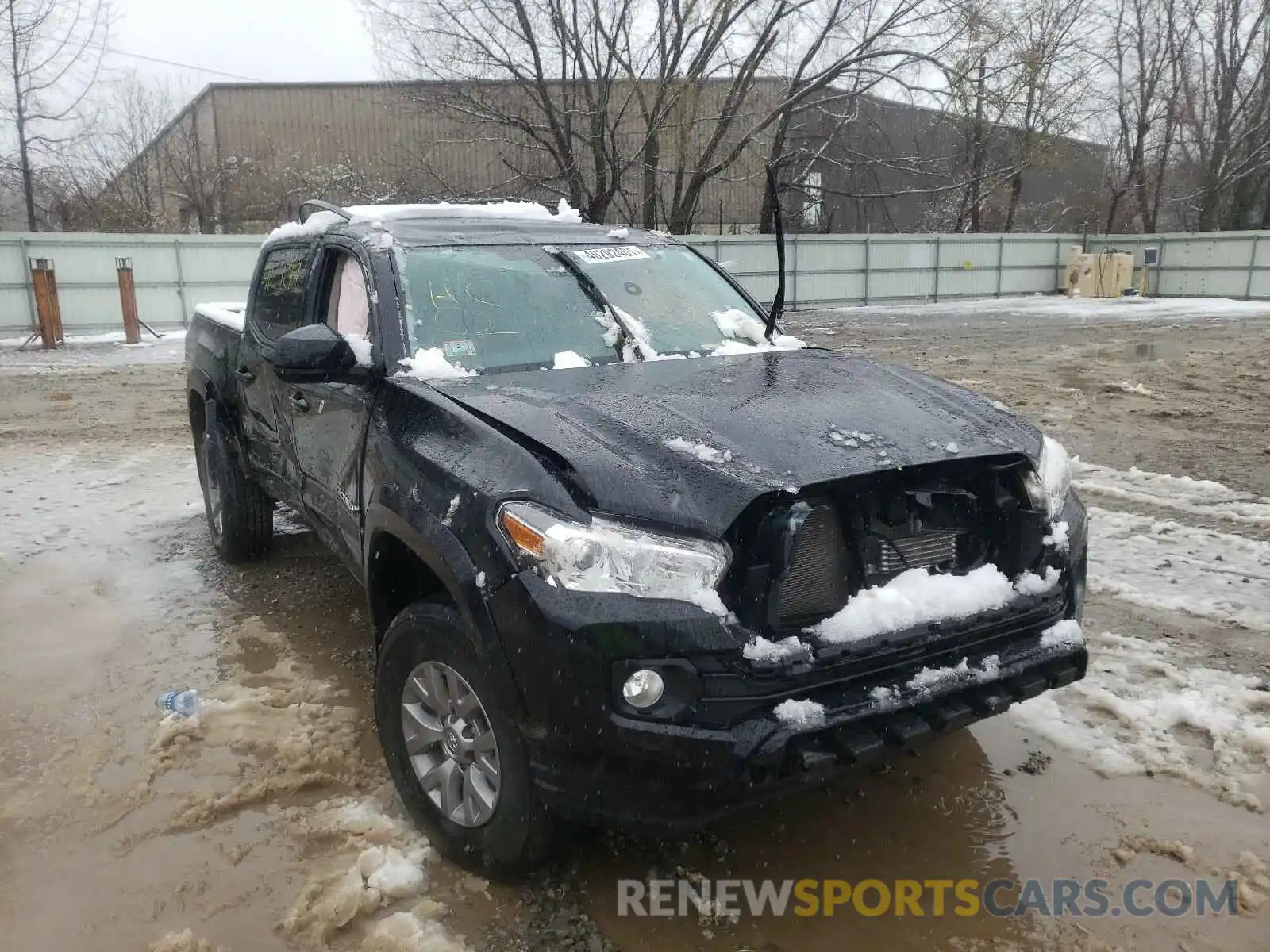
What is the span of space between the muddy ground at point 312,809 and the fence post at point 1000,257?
85.3 feet

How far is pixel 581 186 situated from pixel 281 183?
10.8 metres

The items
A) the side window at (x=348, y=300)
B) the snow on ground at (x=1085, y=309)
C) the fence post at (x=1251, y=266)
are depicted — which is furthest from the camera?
the fence post at (x=1251, y=266)

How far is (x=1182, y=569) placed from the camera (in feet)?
16.4

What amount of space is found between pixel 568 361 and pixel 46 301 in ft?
59.3

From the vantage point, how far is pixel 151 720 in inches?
147

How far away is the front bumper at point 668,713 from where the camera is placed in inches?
86.0

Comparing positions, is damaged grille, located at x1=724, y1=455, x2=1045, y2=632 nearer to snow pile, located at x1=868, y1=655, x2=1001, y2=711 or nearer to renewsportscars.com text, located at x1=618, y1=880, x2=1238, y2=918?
snow pile, located at x1=868, y1=655, x2=1001, y2=711

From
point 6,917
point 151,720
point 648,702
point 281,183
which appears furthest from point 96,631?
point 281,183

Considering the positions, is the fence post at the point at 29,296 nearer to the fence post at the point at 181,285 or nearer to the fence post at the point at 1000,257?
the fence post at the point at 181,285

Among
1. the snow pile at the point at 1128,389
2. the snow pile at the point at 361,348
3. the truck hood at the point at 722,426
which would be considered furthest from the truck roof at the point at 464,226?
the snow pile at the point at 1128,389

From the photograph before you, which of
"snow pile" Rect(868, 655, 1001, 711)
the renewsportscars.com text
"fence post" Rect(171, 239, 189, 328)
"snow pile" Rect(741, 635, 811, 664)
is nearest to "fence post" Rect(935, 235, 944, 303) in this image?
"fence post" Rect(171, 239, 189, 328)

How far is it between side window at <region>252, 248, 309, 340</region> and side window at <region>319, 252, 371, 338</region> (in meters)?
0.25

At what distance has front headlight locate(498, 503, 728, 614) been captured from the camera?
2.24 m

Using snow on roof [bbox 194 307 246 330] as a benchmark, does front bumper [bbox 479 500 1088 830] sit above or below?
below
